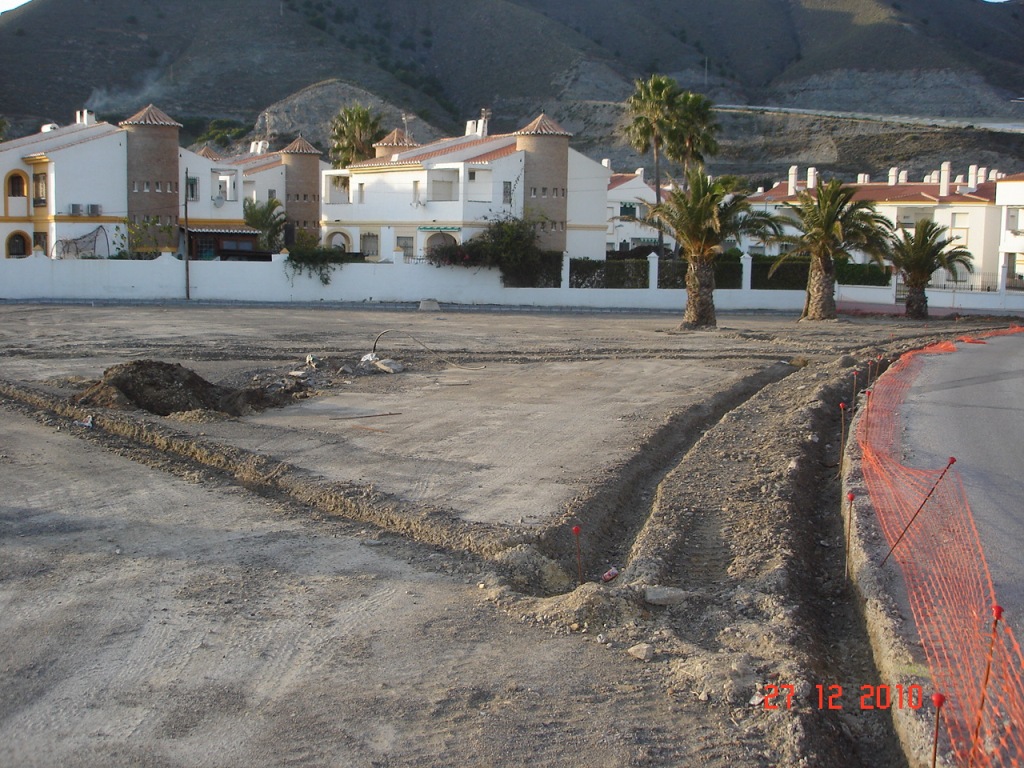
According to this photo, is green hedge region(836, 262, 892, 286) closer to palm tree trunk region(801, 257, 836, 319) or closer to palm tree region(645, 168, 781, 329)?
palm tree trunk region(801, 257, 836, 319)

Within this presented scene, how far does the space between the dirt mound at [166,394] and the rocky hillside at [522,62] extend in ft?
291

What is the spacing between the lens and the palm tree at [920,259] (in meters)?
44.4

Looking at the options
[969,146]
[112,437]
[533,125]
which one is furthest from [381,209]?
[969,146]

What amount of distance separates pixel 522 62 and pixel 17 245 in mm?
89206

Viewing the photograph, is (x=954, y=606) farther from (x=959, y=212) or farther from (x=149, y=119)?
(x=959, y=212)

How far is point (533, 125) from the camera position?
185 ft

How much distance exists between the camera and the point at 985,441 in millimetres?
15602

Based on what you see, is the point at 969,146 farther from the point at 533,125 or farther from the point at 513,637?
the point at 513,637

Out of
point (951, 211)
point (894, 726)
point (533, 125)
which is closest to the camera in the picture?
point (894, 726)

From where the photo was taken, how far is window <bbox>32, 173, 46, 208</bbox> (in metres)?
54.9

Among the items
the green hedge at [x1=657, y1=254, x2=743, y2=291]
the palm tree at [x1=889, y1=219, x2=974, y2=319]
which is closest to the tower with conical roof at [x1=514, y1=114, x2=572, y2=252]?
the green hedge at [x1=657, y1=254, x2=743, y2=291]

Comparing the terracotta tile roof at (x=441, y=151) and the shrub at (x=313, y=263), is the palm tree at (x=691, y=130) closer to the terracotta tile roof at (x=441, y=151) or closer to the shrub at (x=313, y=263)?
the terracotta tile roof at (x=441, y=151)

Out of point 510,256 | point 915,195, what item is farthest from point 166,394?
point 915,195

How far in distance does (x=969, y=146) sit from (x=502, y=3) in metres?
69.8
